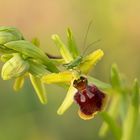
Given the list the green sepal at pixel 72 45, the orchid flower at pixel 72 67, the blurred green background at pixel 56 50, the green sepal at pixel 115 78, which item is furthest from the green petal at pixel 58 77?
the blurred green background at pixel 56 50

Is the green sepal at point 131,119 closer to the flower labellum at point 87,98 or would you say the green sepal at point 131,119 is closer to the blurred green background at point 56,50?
the flower labellum at point 87,98

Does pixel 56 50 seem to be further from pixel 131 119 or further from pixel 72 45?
pixel 72 45

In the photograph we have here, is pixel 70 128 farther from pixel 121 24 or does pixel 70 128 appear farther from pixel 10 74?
pixel 10 74

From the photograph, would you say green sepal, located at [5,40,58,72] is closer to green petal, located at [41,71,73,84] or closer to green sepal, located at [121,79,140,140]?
green petal, located at [41,71,73,84]

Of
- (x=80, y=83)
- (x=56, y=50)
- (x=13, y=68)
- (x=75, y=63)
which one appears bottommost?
(x=56, y=50)

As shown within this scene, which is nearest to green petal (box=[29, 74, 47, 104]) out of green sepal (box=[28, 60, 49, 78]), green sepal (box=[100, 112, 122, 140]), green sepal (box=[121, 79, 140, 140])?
green sepal (box=[28, 60, 49, 78])

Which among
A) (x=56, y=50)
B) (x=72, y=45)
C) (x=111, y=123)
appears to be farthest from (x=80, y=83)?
(x=56, y=50)
